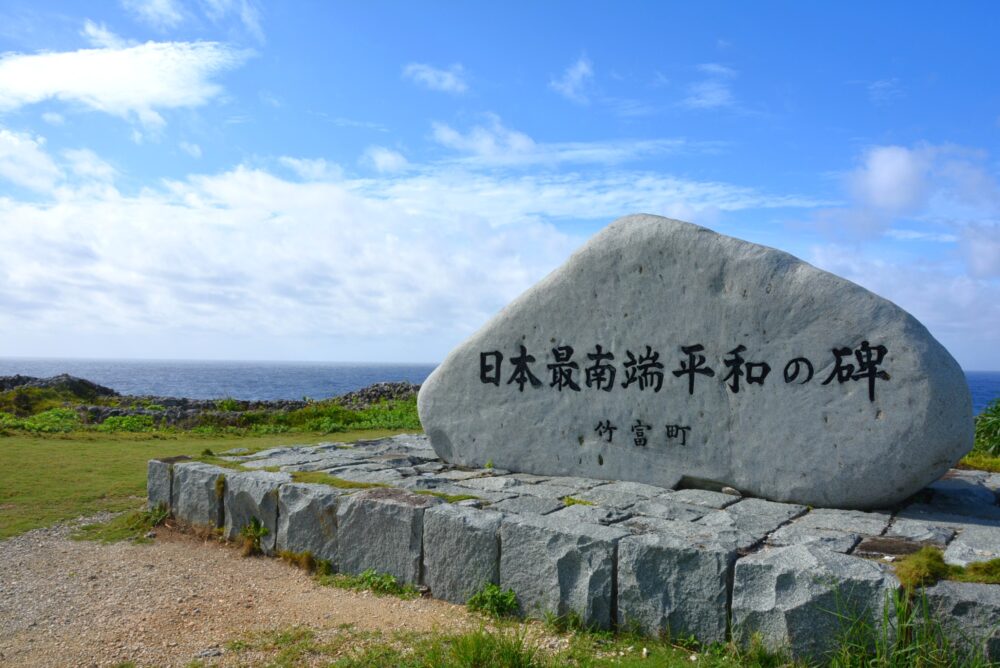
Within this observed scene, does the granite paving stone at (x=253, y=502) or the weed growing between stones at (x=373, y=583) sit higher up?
the granite paving stone at (x=253, y=502)

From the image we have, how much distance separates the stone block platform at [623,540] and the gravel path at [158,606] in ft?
1.28

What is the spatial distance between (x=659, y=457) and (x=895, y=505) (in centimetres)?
197

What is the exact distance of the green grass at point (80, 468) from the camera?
822 centimetres

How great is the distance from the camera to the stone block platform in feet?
13.6

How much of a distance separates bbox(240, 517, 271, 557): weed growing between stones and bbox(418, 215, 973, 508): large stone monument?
2046mm

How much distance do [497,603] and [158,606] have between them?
102 inches

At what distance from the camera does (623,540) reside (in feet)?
15.7

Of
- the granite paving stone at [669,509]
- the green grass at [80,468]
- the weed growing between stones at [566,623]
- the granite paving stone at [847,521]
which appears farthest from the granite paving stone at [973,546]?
the green grass at [80,468]

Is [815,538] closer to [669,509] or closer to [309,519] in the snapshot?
[669,509]

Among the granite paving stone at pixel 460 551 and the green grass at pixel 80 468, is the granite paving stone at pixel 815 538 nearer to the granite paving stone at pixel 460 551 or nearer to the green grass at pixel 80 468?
the granite paving stone at pixel 460 551

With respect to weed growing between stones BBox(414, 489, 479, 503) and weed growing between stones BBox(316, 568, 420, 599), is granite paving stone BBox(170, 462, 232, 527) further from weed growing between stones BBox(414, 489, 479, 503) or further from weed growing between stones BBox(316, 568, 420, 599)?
weed growing between stones BBox(414, 489, 479, 503)

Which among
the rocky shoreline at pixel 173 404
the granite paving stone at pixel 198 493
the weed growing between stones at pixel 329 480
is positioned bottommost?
the granite paving stone at pixel 198 493

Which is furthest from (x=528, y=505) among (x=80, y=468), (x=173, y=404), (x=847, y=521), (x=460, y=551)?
(x=173, y=404)

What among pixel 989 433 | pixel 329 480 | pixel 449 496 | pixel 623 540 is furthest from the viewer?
pixel 989 433
